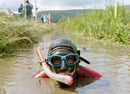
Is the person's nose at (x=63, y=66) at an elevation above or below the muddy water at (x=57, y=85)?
above

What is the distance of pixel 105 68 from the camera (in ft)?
Result: 11.5

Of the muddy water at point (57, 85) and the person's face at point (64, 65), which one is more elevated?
the person's face at point (64, 65)

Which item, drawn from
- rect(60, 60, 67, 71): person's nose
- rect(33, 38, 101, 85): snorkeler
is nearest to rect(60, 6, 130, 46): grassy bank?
rect(33, 38, 101, 85): snorkeler

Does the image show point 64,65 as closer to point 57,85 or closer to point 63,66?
point 63,66

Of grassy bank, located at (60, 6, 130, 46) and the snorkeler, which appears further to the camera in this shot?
grassy bank, located at (60, 6, 130, 46)

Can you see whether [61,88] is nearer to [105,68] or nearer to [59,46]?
[59,46]

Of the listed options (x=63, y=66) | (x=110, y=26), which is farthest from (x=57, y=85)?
(x=110, y=26)

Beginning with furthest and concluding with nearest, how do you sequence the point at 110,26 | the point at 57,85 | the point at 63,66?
the point at 110,26 → the point at 57,85 → the point at 63,66

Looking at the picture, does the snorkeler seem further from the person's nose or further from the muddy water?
the muddy water

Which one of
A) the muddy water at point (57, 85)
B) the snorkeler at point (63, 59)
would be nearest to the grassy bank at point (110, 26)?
the muddy water at point (57, 85)

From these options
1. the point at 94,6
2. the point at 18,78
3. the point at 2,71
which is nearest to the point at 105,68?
the point at 18,78

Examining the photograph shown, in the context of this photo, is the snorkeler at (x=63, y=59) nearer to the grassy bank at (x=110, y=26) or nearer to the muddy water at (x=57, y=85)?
the muddy water at (x=57, y=85)

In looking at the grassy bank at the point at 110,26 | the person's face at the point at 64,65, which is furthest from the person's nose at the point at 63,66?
the grassy bank at the point at 110,26

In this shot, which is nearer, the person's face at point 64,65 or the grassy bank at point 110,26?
the person's face at point 64,65
